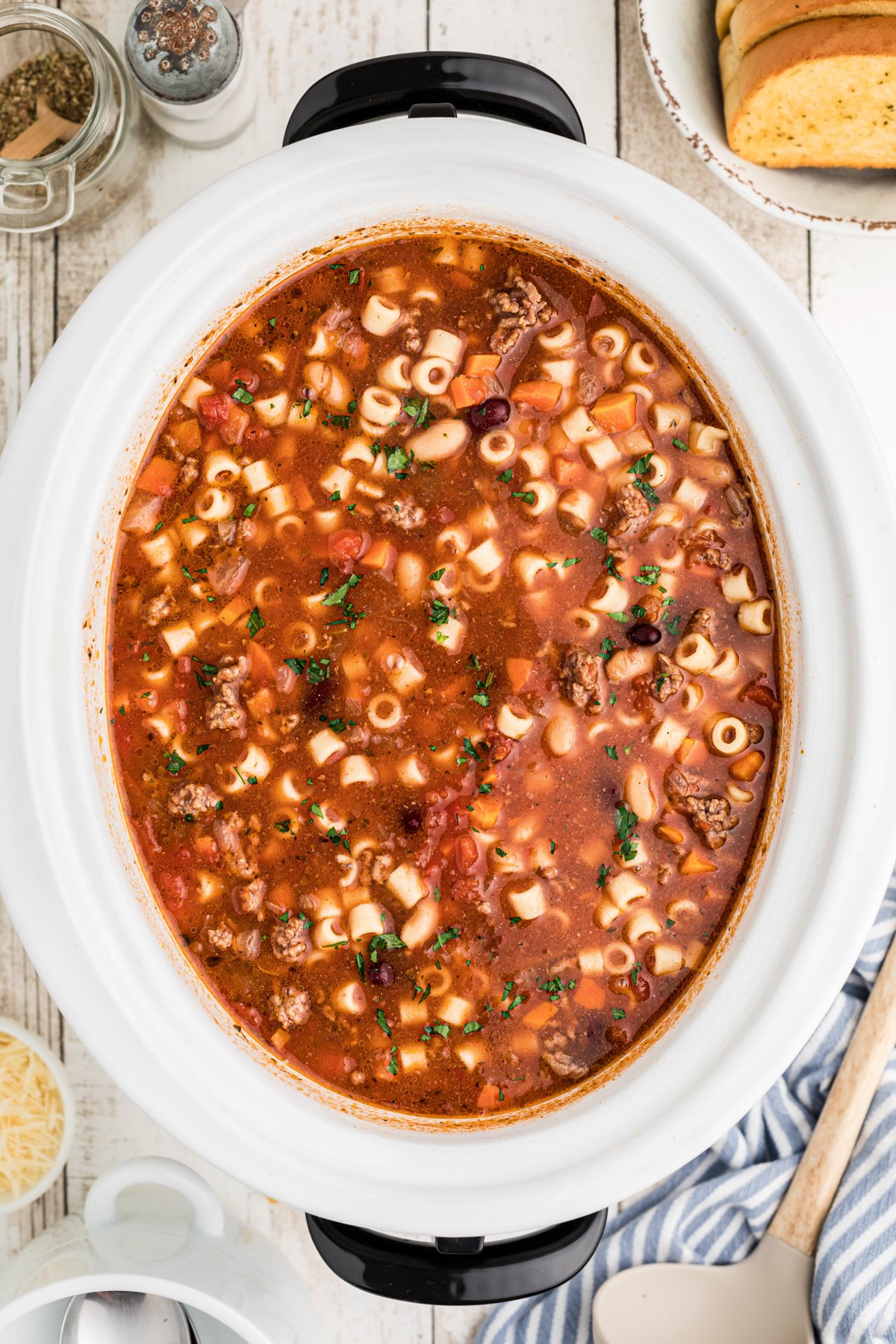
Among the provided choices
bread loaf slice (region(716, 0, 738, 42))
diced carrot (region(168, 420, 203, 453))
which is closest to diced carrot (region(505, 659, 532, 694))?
diced carrot (region(168, 420, 203, 453))

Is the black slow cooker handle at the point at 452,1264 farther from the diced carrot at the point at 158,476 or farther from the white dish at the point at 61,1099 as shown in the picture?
the diced carrot at the point at 158,476

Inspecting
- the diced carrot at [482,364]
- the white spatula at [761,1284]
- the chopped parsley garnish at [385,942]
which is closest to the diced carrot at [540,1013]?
the chopped parsley garnish at [385,942]

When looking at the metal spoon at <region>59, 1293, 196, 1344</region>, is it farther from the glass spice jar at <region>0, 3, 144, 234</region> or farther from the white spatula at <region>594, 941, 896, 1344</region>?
the glass spice jar at <region>0, 3, 144, 234</region>

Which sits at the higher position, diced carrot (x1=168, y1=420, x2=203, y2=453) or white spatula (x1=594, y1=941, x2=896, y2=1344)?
diced carrot (x1=168, y1=420, x2=203, y2=453)

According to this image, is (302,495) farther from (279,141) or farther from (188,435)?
(279,141)

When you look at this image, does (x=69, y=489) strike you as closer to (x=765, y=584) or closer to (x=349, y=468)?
(x=349, y=468)
